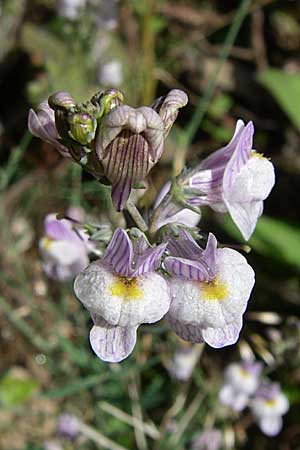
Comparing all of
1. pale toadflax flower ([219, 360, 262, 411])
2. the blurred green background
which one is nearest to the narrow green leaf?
the blurred green background

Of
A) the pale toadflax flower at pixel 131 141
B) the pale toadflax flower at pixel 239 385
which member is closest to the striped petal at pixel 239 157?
the pale toadflax flower at pixel 131 141

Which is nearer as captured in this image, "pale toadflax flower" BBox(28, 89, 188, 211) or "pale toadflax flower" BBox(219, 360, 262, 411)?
"pale toadflax flower" BBox(28, 89, 188, 211)

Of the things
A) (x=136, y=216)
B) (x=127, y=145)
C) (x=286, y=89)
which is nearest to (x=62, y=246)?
(x=136, y=216)

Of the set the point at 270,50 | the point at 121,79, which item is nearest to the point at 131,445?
the point at 121,79

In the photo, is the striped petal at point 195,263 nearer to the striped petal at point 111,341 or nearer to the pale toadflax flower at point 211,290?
the pale toadflax flower at point 211,290

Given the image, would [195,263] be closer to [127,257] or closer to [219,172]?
[127,257]

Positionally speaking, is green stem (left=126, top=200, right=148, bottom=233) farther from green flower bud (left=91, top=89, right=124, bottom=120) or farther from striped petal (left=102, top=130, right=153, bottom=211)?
green flower bud (left=91, top=89, right=124, bottom=120)
